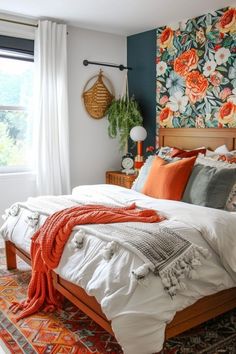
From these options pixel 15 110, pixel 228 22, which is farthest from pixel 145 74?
pixel 15 110

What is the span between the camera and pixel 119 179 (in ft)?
14.5

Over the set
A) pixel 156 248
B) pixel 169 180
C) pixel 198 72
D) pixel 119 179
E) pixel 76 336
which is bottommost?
pixel 76 336

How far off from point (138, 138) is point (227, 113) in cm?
111

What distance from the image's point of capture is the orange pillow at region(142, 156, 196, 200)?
2949mm

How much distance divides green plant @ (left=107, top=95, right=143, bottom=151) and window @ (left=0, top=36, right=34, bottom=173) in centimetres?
100

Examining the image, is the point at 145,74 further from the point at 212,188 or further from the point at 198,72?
the point at 212,188

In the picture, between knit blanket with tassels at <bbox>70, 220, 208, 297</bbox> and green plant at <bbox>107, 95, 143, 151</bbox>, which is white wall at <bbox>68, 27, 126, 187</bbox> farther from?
knit blanket with tassels at <bbox>70, 220, 208, 297</bbox>

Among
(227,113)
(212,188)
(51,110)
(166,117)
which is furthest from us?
(166,117)

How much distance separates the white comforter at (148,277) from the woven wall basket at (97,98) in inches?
80.9

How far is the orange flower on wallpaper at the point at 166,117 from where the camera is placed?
419 cm

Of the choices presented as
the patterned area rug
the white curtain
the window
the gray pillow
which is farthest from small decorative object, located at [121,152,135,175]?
the patterned area rug

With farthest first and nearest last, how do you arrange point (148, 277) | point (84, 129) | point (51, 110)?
point (84, 129) → point (51, 110) → point (148, 277)

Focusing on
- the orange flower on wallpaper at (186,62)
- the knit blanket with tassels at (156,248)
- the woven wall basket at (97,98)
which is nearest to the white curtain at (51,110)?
the woven wall basket at (97,98)

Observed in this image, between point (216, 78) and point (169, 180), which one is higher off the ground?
point (216, 78)
